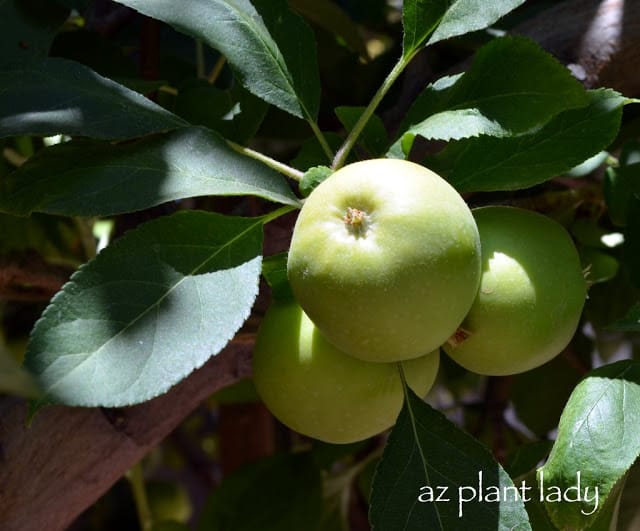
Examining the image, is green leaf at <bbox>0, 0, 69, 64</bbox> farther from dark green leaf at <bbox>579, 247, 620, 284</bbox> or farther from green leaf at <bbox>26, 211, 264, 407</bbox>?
dark green leaf at <bbox>579, 247, 620, 284</bbox>

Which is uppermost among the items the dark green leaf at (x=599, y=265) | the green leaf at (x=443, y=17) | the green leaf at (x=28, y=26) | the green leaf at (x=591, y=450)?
the green leaf at (x=443, y=17)

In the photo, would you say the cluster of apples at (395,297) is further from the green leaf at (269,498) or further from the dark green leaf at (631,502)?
the green leaf at (269,498)

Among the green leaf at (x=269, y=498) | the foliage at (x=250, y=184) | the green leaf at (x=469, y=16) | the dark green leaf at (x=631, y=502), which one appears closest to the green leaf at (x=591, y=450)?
the foliage at (x=250, y=184)

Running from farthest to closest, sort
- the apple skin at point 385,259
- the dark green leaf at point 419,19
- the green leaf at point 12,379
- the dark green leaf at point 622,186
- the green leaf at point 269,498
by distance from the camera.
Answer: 1. the green leaf at point 269,498
2. the dark green leaf at point 622,186
3. the dark green leaf at point 419,19
4. the apple skin at point 385,259
5. the green leaf at point 12,379

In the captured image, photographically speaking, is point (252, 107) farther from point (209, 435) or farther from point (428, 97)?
point (209, 435)

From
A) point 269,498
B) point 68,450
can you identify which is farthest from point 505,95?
point 269,498

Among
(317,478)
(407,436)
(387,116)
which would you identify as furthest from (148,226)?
(317,478)
